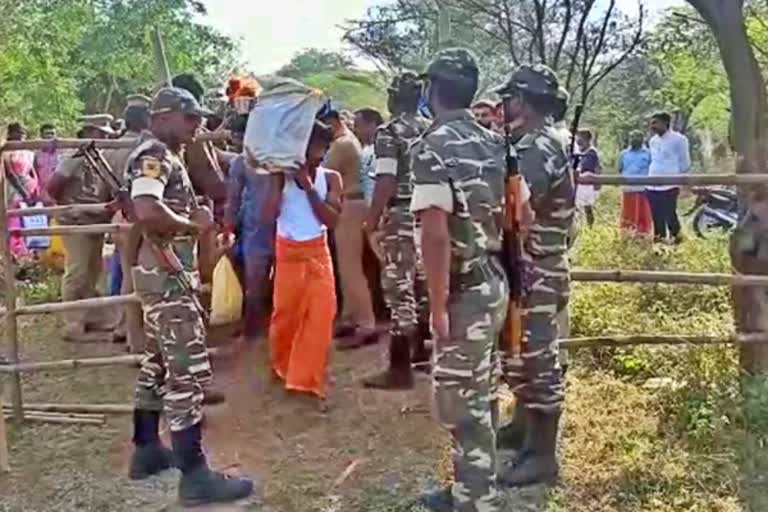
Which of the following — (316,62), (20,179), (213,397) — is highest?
(316,62)

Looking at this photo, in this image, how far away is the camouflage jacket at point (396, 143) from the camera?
222 inches

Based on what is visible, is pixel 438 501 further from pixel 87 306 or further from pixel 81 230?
pixel 81 230

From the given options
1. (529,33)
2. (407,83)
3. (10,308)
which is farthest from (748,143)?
(529,33)

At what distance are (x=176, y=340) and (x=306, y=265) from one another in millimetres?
1292

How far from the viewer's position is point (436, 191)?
387 cm

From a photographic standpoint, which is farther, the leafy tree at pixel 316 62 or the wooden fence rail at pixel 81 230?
the leafy tree at pixel 316 62

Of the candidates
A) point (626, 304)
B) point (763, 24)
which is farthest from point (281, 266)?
point (763, 24)

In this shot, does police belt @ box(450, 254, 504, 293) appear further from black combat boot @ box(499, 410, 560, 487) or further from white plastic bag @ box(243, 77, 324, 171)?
white plastic bag @ box(243, 77, 324, 171)

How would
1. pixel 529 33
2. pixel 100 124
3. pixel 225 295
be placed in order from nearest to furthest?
pixel 225 295 < pixel 100 124 < pixel 529 33

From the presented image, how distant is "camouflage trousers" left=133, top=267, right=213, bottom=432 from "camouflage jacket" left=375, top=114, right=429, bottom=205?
5.06 ft

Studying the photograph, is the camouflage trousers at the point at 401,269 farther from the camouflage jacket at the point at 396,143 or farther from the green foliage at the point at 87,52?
the green foliage at the point at 87,52

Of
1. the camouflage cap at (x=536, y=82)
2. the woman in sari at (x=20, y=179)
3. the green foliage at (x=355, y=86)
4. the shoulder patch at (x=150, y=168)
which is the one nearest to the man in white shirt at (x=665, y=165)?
the green foliage at (x=355, y=86)

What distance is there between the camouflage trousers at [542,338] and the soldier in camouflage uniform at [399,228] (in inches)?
38.0

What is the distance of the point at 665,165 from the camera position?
11773mm
